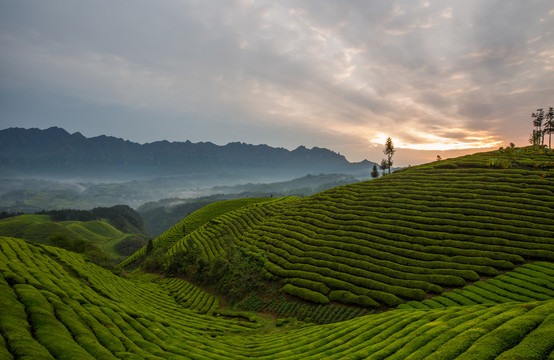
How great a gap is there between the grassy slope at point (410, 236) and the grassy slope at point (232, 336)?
47.9 ft

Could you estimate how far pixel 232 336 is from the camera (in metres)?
30.6

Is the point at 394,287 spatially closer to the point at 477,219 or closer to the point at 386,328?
the point at 386,328

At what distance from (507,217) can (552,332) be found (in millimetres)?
46502

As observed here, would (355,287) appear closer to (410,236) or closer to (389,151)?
(410,236)

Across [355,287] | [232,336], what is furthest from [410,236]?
[232,336]

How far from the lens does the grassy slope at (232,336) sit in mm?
12453

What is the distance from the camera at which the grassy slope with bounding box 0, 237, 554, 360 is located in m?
12.5

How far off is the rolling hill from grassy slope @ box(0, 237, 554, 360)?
0.11 metres

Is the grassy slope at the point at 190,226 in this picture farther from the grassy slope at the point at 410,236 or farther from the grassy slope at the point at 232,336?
the grassy slope at the point at 232,336

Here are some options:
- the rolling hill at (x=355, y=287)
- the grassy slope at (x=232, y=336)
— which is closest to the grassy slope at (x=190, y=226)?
the rolling hill at (x=355, y=287)

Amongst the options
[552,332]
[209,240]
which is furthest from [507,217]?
[209,240]

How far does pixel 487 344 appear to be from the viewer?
1198 centimetres

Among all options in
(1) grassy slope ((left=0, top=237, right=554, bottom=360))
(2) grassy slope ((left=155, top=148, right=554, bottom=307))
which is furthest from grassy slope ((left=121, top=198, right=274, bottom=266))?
(1) grassy slope ((left=0, top=237, right=554, bottom=360))

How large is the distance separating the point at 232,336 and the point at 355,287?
19.4 metres
